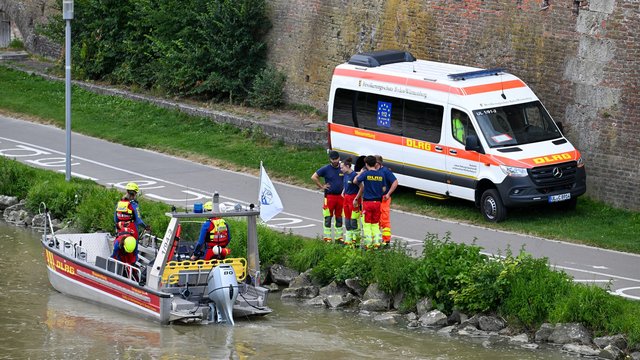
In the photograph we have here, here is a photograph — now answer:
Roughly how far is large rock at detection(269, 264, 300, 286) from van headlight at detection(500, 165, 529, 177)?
435 centimetres

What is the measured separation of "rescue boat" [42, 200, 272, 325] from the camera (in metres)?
20.1

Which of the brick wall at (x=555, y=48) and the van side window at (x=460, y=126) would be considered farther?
the brick wall at (x=555, y=48)

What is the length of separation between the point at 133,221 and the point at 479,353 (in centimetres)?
601

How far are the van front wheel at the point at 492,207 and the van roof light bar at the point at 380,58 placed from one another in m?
3.91

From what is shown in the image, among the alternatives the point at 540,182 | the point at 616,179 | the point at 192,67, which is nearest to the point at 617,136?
the point at 616,179

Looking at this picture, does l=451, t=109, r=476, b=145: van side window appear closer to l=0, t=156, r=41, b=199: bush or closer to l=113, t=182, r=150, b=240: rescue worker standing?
l=113, t=182, r=150, b=240: rescue worker standing

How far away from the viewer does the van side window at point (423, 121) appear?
25.8m

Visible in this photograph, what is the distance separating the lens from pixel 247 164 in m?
29.7

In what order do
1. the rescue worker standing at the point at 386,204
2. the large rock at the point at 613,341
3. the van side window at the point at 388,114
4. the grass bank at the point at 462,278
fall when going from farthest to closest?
the van side window at the point at 388,114 → the rescue worker standing at the point at 386,204 → the grass bank at the point at 462,278 → the large rock at the point at 613,341

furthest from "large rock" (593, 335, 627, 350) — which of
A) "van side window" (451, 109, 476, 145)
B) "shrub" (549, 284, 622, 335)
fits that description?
"van side window" (451, 109, 476, 145)

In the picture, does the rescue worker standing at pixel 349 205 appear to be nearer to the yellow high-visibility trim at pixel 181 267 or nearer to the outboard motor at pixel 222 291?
the yellow high-visibility trim at pixel 181 267

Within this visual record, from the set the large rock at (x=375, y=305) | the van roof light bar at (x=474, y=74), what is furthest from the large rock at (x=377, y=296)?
the van roof light bar at (x=474, y=74)

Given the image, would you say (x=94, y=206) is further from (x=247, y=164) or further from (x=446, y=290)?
(x=446, y=290)

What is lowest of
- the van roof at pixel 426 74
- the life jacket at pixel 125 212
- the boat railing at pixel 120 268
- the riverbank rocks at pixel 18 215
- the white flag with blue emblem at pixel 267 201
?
the riverbank rocks at pixel 18 215
